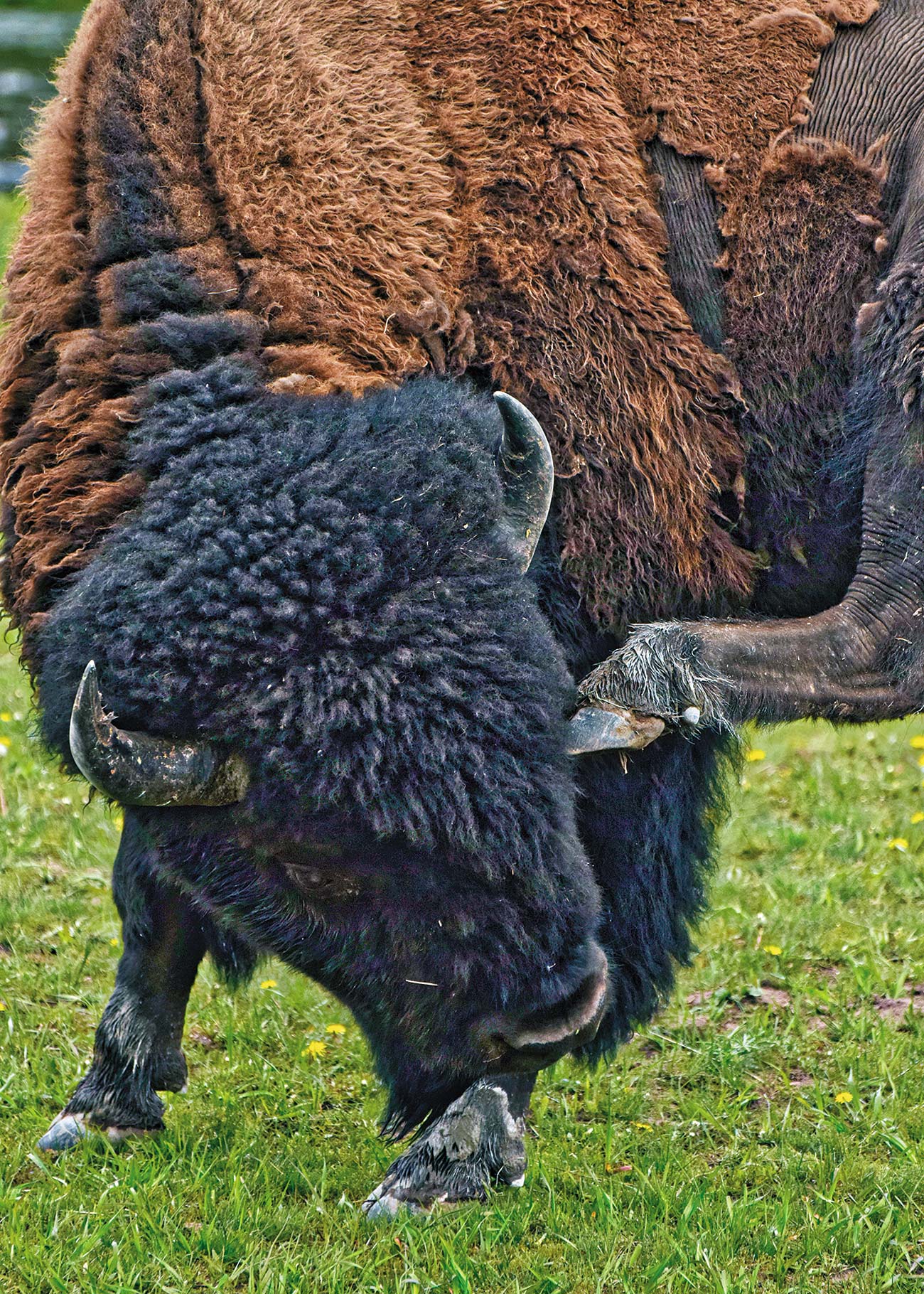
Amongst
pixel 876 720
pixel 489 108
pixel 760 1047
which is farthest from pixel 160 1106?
pixel 489 108

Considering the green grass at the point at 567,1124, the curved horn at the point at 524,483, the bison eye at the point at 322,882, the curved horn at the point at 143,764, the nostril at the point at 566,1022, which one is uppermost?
the curved horn at the point at 524,483

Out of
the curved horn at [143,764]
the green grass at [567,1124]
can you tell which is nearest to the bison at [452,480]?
the curved horn at [143,764]

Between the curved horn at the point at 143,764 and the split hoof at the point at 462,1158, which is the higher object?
the curved horn at the point at 143,764

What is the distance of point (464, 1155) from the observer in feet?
12.1

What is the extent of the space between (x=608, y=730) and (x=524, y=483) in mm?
622

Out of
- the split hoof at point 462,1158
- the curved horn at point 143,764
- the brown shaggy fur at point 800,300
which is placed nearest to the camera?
the curved horn at point 143,764

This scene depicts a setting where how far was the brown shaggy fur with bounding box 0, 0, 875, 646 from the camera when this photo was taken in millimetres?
3381

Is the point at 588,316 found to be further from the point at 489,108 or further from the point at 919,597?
the point at 919,597

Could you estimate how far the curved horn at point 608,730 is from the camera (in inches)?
132

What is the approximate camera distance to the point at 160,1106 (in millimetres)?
4051

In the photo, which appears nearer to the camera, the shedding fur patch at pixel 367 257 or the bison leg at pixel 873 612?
the shedding fur patch at pixel 367 257

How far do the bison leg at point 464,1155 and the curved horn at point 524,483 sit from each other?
1368 millimetres

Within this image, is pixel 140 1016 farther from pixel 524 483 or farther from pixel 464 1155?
pixel 524 483

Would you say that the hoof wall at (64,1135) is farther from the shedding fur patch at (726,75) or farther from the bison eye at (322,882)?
the shedding fur patch at (726,75)
